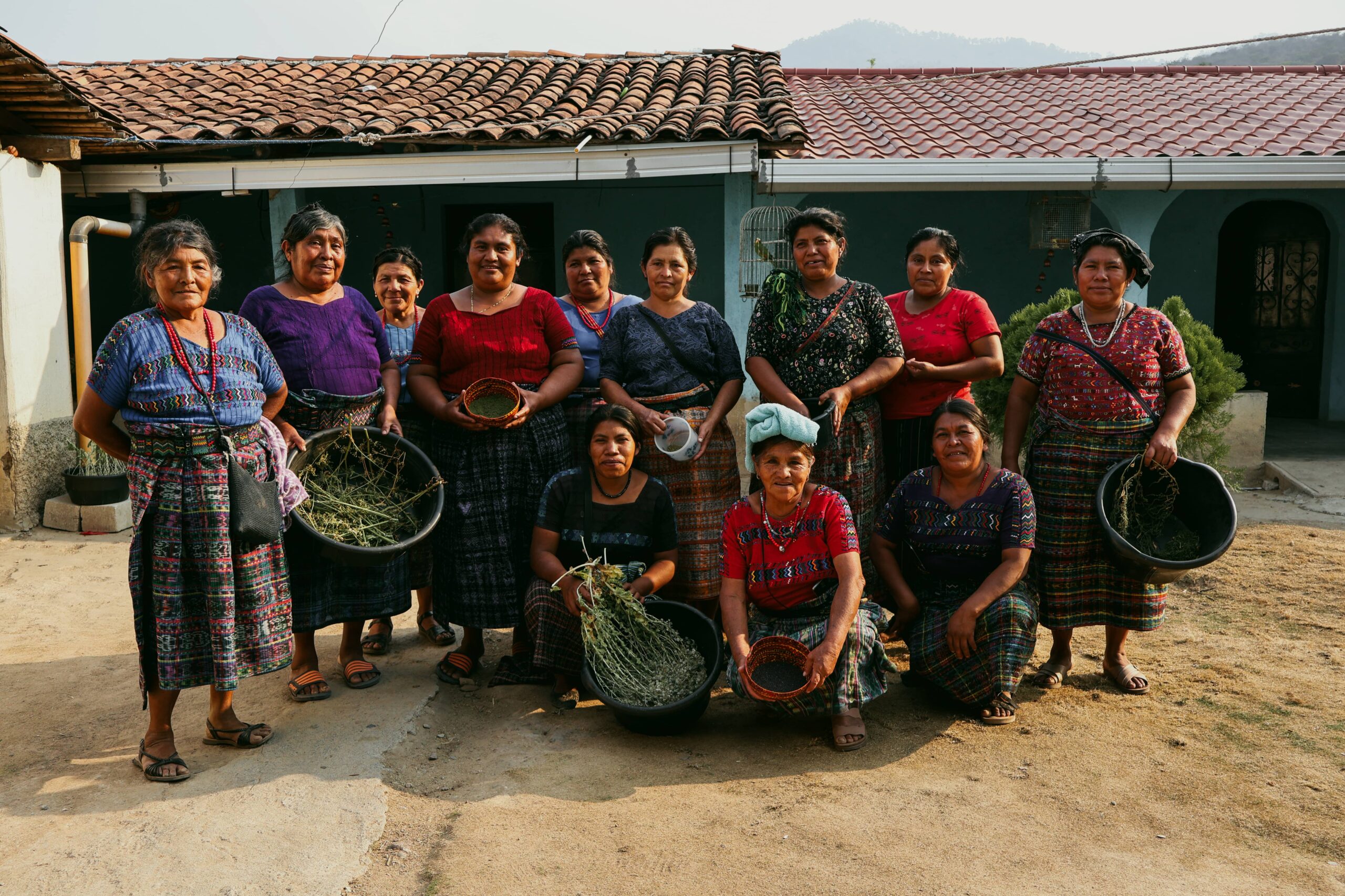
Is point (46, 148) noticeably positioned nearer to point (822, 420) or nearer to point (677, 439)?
point (677, 439)

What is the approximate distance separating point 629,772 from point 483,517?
1158 millimetres

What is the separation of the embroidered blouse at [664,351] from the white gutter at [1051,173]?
12.2 feet

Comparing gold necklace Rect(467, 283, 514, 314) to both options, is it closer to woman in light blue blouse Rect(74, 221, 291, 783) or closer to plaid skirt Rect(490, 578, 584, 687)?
woman in light blue blouse Rect(74, 221, 291, 783)

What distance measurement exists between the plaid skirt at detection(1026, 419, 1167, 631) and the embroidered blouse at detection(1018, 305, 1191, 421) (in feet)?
0.21

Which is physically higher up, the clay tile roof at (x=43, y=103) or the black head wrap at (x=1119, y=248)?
the clay tile roof at (x=43, y=103)

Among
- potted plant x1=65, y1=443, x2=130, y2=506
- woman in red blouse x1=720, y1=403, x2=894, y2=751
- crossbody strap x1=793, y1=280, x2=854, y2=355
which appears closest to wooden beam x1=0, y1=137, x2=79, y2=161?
potted plant x1=65, y1=443, x2=130, y2=506

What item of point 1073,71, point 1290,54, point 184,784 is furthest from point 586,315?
point 1290,54

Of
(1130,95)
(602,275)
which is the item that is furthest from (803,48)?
(602,275)

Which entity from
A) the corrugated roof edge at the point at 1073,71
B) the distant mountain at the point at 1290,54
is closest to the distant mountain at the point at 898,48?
the distant mountain at the point at 1290,54

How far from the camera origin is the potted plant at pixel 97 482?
6535 millimetres

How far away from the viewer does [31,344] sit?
658 centimetres

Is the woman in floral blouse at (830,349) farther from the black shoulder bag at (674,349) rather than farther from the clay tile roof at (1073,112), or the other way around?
→ the clay tile roof at (1073,112)

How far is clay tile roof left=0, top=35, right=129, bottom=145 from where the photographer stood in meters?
5.98

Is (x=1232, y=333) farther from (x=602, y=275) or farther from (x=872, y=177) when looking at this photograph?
(x=602, y=275)
